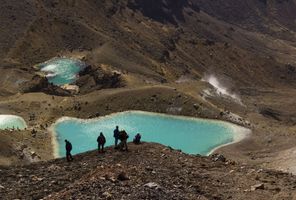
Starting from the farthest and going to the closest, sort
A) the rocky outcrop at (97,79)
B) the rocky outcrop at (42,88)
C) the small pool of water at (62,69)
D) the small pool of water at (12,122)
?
the small pool of water at (62,69) < the rocky outcrop at (97,79) < the rocky outcrop at (42,88) < the small pool of water at (12,122)

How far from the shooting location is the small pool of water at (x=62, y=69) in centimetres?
11275

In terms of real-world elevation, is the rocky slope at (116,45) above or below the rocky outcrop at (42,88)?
above

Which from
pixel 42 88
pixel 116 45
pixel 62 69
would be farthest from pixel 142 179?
pixel 116 45

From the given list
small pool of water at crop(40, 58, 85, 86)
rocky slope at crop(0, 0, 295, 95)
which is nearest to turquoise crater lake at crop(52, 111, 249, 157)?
rocky slope at crop(0, 0, 295, 95)

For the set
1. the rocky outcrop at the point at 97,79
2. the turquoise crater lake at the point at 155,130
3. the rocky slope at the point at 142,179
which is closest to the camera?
the rocky slope at the point at 142,179

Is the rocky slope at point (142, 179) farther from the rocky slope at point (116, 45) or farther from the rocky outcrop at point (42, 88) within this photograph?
the rocky slope at point (116, 45)

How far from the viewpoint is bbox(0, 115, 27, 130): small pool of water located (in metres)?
68.5

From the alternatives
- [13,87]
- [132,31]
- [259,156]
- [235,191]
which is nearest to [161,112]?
[259,156]

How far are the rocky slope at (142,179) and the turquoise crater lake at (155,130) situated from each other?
2920 centimetres

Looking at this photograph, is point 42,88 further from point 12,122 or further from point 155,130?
point 155,130

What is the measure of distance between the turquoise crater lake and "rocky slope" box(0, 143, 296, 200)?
2920 cm

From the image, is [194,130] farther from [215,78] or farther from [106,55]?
[215,78]

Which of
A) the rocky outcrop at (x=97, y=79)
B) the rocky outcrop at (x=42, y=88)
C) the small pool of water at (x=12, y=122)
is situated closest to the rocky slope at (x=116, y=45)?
the rocky outcrop at (x=42, y=88)

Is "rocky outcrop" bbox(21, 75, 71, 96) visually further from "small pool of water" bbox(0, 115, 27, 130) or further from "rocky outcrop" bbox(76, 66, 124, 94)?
"small pool of water" bbox(0, 115, 27, 130)
